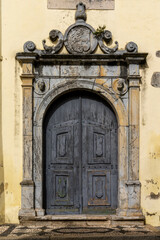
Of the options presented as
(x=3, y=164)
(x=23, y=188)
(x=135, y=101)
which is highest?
(x=135, y=101)

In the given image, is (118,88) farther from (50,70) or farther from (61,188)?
(61,188)

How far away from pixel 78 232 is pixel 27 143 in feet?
5.47

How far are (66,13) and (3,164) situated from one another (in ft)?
9.06

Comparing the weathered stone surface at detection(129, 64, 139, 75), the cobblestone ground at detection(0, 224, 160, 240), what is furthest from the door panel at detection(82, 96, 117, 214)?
the weathered stone surface at detection(129, 64, 139, 75)

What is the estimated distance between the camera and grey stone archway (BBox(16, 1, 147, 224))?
244 inches

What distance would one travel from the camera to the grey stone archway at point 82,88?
20.3ft

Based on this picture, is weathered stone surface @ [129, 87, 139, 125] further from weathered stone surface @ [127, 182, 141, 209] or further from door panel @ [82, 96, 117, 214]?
weathered stone surface @ [127, 182, 141, 209]

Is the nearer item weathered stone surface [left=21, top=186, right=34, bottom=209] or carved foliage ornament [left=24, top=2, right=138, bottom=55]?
weathered stone surface [left=21, top=186, right=34, bottom=209]

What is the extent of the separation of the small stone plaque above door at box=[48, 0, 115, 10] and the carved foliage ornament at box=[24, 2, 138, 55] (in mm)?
110

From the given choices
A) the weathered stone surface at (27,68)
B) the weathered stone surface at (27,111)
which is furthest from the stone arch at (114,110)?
the weathered stone surface at (27,68)

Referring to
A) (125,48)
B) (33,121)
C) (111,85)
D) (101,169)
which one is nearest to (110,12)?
(125,48)

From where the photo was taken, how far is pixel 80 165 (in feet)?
21.0

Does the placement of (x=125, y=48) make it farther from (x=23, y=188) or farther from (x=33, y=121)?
(x=23, y=188)

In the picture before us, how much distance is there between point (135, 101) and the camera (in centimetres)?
627
